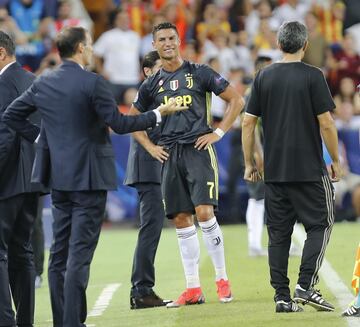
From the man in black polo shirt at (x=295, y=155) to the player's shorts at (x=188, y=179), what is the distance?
2.61 feet

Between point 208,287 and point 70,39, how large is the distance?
390 centimetres

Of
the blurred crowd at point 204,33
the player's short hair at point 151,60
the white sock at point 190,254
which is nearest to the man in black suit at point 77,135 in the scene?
the white sock at point 190,254

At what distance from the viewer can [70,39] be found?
8148 millimetres

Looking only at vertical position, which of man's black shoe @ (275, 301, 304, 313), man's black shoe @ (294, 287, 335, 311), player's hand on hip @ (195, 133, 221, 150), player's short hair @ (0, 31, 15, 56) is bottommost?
man's black shoe @ (275, 301, 304, 313)

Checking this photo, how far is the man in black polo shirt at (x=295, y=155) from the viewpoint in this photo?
901 centimetres

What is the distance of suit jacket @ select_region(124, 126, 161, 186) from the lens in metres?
10.5

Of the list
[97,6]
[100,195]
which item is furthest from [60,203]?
[97,6]

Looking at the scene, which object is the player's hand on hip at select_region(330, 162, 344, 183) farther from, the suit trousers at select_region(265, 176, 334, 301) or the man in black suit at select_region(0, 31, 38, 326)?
the man in black suit at select_region(0, 31, 38, 326)

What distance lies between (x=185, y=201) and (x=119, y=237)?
7.38 m

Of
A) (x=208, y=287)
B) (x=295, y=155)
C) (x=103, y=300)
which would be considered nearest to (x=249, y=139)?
(x=295, y=155)

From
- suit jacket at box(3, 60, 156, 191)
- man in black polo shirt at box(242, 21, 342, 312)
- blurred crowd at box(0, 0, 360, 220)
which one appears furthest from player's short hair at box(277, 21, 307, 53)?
blurred crowd at box(0, 0, 360, 220)

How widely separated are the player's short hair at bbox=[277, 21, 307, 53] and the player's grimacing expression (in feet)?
4.09

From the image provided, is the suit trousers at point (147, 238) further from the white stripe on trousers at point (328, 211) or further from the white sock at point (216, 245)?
the white stripe on trousers at point (328, 211)

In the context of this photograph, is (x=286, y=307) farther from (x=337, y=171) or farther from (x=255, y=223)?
(x=255, y=223)
